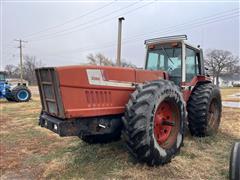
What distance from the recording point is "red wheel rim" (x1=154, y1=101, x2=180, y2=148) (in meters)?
4.96

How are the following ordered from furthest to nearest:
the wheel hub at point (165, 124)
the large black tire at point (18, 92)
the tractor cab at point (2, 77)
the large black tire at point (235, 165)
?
the tractor cab at point (2, 77) → the large black tire at point (18, 92) → the wheel hub at point (165, 124) → the large black tire at point (235, 165)

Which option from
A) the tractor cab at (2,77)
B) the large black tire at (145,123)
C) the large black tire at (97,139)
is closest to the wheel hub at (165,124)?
the large black tire at (145,123)

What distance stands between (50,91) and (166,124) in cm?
207

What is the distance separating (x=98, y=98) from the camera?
4.45 metres

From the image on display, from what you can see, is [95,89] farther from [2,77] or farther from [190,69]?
[2,77]

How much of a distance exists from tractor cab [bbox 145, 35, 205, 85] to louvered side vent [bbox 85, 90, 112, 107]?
215cm

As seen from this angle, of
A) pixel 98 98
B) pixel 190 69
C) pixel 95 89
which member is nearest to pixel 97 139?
pixel 98 98

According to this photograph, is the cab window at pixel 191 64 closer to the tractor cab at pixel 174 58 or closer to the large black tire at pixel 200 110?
the tractor cab at pixel 174 58

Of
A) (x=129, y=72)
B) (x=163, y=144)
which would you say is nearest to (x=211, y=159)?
(x=163, y=144)

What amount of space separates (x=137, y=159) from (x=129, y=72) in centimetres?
146

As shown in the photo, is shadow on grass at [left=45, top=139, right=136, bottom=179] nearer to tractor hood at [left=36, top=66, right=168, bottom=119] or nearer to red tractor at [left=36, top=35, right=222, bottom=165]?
red tractor at [left=36, top=35, right=222, bottom=165]

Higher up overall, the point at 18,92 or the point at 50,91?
the point at 50,91

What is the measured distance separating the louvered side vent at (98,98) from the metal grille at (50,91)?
44 centimetres

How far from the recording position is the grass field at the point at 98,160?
446cm
